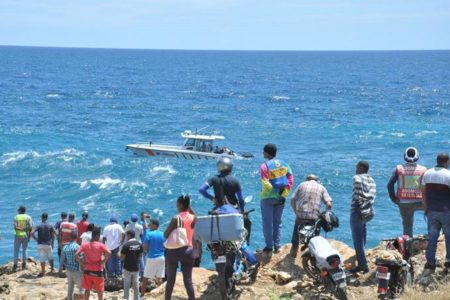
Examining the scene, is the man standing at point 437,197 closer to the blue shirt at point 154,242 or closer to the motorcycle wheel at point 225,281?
the motorcycle wheel at point 225,281

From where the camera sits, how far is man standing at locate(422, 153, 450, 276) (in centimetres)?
1043

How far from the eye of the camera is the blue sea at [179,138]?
110 feet

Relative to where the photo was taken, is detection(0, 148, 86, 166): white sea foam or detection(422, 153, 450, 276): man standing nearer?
detection(422, 153, 450, 276): man standing

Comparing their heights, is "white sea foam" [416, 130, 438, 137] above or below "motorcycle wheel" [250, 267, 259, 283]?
below

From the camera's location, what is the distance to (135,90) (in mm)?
106250

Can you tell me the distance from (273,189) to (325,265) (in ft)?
8.00

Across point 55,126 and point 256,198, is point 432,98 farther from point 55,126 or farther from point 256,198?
point 256,198

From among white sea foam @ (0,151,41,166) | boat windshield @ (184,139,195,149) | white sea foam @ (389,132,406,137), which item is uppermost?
boat windshield @ (184,139,195,149)

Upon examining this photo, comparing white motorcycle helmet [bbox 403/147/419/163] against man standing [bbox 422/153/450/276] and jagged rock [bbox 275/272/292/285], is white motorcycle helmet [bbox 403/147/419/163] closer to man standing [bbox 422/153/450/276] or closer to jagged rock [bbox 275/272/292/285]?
man standing [bbox 422/153/450/276]

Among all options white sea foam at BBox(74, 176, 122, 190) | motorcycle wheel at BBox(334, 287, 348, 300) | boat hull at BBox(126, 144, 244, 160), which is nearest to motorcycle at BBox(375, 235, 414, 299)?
motorcycle wheel at BBox(334, 287, 348, 300)

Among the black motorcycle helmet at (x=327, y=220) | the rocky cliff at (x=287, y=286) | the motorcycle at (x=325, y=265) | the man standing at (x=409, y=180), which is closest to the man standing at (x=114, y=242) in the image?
the rocky cliff at (x=287, y=286)

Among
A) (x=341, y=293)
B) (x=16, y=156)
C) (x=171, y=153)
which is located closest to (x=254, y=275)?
(x=341, y=293)

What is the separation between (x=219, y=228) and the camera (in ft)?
33.0

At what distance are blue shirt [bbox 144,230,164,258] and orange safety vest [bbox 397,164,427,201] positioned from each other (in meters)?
3.93
